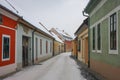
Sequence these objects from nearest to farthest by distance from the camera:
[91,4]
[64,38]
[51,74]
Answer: [51,74] < [91,4] < [64,38]

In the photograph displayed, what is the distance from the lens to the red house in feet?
47.7

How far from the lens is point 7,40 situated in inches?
623

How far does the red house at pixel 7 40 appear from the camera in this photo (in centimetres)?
1454

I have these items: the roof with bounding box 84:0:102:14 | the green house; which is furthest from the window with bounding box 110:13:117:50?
the roof with bounding box 84:0:102:14

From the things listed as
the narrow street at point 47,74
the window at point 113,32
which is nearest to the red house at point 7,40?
the narrow street at point 47,74

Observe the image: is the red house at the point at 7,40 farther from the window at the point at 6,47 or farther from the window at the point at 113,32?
the window at the point at 113,32

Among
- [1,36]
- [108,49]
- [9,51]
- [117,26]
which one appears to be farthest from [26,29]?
[117,26]

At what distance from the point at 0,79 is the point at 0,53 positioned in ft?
5.95

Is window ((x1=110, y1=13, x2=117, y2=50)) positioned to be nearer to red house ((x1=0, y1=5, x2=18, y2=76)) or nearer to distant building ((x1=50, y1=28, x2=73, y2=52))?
red house ((x1=0, y1=5, x2=18, y2=76))

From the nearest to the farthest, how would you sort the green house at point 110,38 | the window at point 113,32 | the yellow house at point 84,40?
the green house at point 110,38 → the window at point 113,32 → the yellow house at point 84,40

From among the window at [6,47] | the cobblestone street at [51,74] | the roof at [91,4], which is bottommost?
the cobblestone street at [51,74]

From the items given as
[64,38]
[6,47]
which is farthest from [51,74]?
[64,38]

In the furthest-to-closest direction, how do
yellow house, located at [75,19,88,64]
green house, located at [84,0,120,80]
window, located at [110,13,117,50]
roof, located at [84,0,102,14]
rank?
1. yellow house, located at [75,19,88,64]
2. roof, located at [84,0,102,14]
3. window, located at [110,13,117,50]
4. green house, located at [84,0,120,80]

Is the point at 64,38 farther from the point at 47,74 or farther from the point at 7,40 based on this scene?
the point at 7,40
